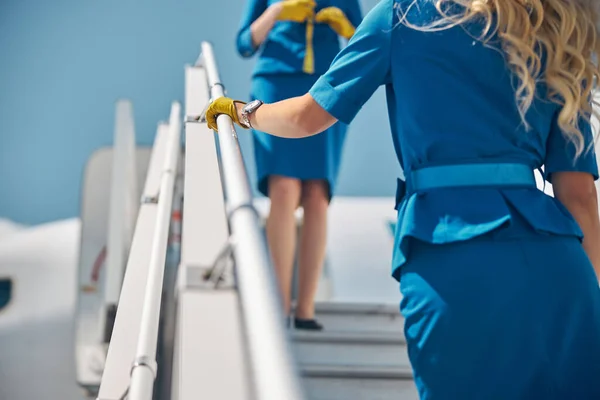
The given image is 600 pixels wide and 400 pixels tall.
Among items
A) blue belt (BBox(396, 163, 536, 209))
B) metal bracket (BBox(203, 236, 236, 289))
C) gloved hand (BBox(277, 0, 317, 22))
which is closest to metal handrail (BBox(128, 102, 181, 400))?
metal bracket (BBox(203, 236, 236, 289))

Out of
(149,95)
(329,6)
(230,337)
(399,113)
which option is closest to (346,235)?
(149,95)

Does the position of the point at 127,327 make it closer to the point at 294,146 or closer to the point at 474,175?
the point at 474,175

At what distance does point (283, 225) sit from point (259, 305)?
1.74 meters

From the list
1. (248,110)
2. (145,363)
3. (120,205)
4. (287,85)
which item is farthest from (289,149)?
Answer: (120,205)

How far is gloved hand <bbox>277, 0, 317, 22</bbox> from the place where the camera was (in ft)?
8.56

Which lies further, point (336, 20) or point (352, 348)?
point (336, 20)

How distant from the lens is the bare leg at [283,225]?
2.56m

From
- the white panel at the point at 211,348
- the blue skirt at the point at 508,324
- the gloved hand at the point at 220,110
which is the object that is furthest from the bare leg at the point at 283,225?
the white panel at the point at 211,348

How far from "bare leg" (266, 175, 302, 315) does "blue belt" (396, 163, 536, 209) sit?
1257mm

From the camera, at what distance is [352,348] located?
2.53 m

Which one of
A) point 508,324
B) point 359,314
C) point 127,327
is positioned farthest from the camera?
point 359,314

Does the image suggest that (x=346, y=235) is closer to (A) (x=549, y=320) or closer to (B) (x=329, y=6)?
(B) (x=329, y=6)

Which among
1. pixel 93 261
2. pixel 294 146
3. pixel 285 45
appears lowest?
pixel 93 261

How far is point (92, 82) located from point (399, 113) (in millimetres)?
6042
